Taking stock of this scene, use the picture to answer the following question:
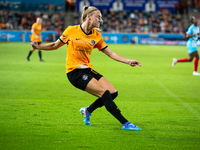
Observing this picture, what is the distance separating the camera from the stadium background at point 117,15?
4228cm

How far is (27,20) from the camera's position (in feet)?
142

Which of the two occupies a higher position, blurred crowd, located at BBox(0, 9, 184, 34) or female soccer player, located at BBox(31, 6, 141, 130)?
female soccer player, located at BBox(31, 6, 141, 130)

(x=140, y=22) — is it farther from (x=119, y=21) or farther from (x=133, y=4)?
(x=119, y=21)

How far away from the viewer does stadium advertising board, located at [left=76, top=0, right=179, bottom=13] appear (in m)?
45.0

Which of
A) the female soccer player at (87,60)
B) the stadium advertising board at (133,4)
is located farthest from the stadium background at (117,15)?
the female soccer player at (87,60)

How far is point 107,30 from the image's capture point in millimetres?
42594

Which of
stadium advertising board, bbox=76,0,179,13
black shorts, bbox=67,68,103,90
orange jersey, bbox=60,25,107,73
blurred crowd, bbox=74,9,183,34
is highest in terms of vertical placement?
stadium advertising board, bbox=76,0,179,13

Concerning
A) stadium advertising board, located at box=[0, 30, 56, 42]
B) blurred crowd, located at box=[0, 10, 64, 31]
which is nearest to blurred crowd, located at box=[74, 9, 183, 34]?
blurred crowd, located at box=[0, 10, 64, 31]

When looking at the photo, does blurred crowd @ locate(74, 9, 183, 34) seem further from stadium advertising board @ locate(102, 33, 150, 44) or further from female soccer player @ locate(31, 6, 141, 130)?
female soccer player @ locate(31, 6, 141, 130)

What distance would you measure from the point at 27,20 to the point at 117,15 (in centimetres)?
1412

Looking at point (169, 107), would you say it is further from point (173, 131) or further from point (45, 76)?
point (45, 76)

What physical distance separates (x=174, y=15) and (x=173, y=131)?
44784 mm

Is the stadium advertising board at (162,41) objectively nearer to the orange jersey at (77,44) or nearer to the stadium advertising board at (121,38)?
the stadium advertising board at (121,38)

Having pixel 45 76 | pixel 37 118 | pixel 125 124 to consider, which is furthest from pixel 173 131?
pixel 45 76
